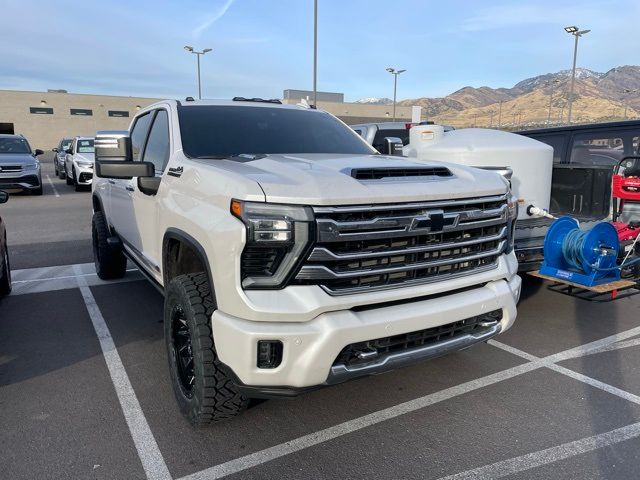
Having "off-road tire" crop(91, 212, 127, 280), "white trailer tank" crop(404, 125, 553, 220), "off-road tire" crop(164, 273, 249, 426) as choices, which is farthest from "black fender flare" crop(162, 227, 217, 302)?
"white trailer tank" crop(404, 125, 553, 220)

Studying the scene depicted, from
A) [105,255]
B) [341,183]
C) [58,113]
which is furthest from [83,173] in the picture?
[58,113]

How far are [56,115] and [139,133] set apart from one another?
57.8 m

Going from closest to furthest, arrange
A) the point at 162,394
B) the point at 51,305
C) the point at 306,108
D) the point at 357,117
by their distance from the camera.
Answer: the point at 162,394 < the point at 306,108 < the point at 51,305 < the point at 357,117

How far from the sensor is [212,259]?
2721mm

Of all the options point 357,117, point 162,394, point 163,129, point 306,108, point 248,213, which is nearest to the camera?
point 248,213

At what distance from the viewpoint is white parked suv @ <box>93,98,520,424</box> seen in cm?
255

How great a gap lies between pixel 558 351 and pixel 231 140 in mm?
3120

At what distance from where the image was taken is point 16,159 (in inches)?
601

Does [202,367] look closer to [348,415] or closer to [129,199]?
[348,415]

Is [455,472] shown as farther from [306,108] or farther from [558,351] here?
[306,108]

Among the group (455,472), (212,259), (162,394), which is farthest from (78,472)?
(455,472)

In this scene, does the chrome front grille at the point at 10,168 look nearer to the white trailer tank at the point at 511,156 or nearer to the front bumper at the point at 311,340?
the white trailer tank at the point at 511,156

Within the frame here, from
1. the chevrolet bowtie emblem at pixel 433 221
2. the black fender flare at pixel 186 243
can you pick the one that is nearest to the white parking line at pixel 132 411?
the black fender flare at pixel 186 243

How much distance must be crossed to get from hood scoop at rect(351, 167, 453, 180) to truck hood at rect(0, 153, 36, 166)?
15.1 meters
